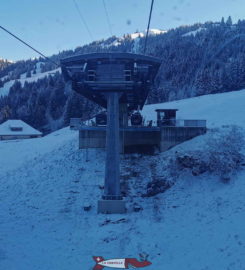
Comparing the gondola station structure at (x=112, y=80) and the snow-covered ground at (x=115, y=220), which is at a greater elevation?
the gondola station structure at (x=112, y=80)

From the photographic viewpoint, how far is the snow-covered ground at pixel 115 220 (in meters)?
15.5

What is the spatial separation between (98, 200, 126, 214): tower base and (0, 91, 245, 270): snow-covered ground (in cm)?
78

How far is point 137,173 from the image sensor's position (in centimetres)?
3002

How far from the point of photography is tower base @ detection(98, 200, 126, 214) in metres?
22.9

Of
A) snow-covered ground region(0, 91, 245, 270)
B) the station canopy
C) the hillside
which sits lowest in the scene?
snow-covered ground region(0, 91, 245, 270)

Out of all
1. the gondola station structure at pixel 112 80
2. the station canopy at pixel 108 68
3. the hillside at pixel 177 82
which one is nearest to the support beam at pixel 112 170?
the gondola station structure at pixel 112 80

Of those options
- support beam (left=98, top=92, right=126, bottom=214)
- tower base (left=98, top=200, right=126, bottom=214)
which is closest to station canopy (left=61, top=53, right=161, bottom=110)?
support beam (left=98, top=92, right=126, bottom=214)

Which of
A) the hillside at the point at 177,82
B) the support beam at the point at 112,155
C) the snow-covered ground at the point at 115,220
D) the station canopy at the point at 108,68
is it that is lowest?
the snow-covered ground at the point at 115,220

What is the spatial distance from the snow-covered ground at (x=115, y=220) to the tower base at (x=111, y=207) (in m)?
0.78

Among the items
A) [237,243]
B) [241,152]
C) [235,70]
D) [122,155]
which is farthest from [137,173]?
[235,70]

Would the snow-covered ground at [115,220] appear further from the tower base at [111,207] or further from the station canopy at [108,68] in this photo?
the station canopy at [108,68]

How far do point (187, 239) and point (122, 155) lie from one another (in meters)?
18.1

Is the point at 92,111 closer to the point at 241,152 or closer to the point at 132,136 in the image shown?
the point at 132,136

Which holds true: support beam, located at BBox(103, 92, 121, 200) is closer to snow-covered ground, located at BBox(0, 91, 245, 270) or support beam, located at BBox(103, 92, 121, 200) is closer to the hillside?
snow-covered ground, located at BBox(0, 91, 245, 270)
